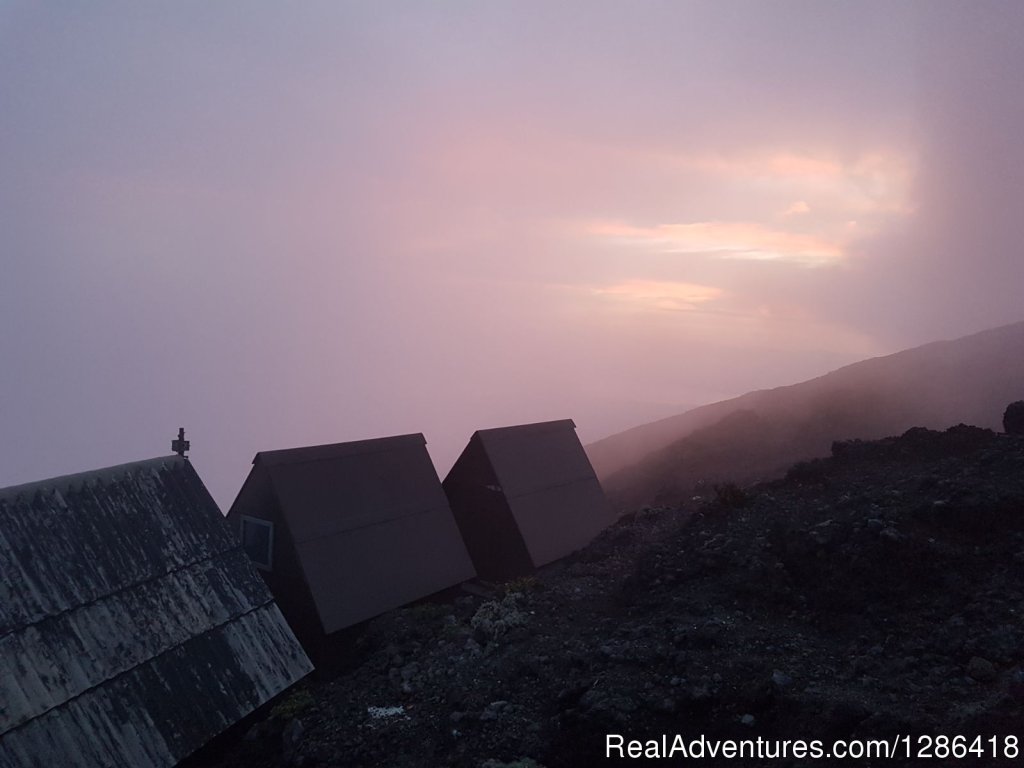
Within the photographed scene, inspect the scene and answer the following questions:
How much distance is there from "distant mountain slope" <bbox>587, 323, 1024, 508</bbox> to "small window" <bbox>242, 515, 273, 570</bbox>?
587 inches

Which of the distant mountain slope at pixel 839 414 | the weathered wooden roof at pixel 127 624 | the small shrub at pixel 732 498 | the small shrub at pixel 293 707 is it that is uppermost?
the weathered wooden roof at pixel 127 624

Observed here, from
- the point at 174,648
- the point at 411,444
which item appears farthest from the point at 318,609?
the point at 411,444

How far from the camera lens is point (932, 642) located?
9.49 meters

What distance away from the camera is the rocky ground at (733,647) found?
8.56m

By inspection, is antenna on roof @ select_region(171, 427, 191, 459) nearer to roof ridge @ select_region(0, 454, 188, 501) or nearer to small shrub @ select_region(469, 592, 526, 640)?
roof ridge @ select_region(0, 454, 188, 501)

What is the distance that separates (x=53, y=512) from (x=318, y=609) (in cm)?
521

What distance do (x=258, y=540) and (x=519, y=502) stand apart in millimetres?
6467

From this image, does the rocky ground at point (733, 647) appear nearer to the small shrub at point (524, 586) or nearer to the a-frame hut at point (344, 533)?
the small shrub at point (524, 586)

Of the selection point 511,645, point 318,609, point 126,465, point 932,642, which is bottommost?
point 932,642

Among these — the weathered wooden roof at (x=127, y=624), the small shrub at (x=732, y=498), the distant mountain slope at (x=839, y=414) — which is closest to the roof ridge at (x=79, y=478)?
the weathered wooden roof at (x=127, y=624)

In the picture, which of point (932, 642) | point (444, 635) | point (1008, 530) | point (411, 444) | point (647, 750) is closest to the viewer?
point (647, 750)

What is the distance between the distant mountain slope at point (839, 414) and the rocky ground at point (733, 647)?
11.7 m

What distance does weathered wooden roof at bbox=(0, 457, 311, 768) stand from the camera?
8.80m

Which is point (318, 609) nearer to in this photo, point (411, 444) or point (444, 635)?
point (444, 635)
